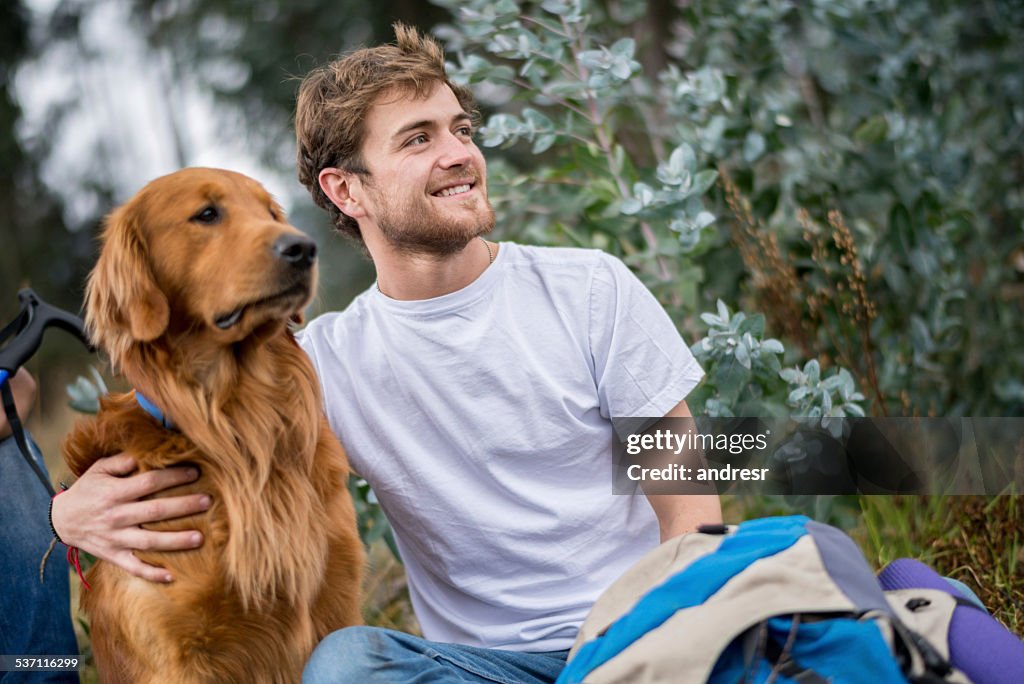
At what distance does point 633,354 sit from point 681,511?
37 centimetres

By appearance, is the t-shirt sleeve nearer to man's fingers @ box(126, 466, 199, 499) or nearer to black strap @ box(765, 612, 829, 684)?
black strap @ box(765, 612, 829, 684)

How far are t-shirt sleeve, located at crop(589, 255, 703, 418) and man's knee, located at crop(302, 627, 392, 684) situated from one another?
0.74 metres

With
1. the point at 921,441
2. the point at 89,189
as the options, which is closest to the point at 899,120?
the point at 921,441

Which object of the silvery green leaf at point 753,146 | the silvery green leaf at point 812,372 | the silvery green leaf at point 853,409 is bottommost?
the silvery green leaf at point 853,409

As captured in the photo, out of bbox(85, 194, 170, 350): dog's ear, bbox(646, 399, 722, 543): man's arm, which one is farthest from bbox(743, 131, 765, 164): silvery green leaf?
bbox(85, 194, 170, 350): dog's ear

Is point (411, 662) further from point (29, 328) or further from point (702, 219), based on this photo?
point (702, 219)

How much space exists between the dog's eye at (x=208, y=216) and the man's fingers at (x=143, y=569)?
0.67m

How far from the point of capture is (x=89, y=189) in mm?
7039

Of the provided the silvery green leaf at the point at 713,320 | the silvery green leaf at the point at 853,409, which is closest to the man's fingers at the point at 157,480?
the silvery green leaf at the point at 713,320

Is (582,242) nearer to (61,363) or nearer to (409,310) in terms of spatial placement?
(409,310)

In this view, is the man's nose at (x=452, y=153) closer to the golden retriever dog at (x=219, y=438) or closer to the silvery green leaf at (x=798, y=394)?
the golden retriever dog at (x=219, y=438)

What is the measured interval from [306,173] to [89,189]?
198 inches

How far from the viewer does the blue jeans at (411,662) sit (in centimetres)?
189

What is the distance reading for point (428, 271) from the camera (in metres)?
2.32
